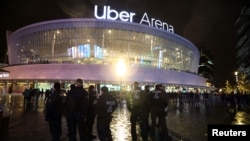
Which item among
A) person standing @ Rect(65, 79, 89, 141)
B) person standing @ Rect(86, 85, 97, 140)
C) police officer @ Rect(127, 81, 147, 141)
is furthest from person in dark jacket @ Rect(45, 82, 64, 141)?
police officer @ Rect(127, 81, 147, 141)

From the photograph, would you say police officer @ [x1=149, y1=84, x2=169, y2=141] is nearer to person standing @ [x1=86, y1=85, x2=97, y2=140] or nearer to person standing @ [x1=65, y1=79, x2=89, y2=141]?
person standing @ [x1=86, y1=85, x2=97, y2=140]

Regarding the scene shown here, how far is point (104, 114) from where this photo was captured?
357 inches

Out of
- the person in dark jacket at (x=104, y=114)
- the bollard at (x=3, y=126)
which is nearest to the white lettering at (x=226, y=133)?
the person in dark jacket at (x=104, y=114)

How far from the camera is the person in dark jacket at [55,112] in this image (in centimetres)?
942

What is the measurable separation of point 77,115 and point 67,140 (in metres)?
1.38

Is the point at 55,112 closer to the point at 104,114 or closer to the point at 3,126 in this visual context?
the point at 104,114

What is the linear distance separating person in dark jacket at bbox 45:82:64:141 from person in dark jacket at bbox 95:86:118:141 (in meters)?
1.62

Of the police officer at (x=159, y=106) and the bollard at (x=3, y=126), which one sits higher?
the police officer at (x=159, y=106)

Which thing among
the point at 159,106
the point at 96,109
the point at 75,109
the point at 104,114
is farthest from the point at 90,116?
the point at 159,106

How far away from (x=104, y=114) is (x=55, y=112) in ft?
6.35

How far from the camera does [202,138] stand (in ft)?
33.6

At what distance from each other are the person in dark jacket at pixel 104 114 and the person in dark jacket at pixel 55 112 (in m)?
1.62

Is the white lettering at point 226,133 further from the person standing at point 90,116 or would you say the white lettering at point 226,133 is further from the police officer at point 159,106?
the person standing at point 90,116

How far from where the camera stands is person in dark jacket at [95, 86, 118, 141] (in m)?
8.97
